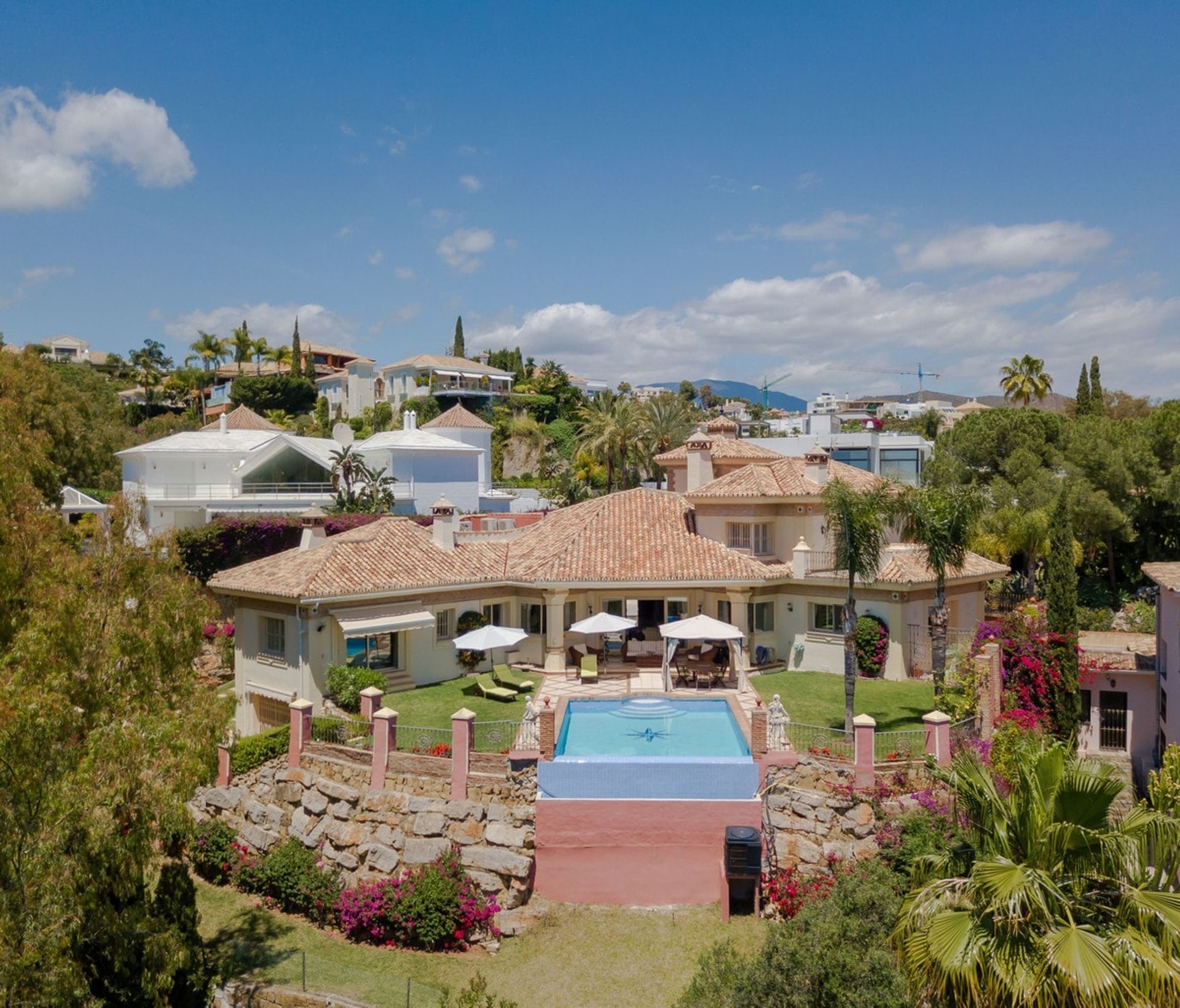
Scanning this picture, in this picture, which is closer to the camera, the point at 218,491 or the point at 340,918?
the point at 340,918

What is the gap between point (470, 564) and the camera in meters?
35.5

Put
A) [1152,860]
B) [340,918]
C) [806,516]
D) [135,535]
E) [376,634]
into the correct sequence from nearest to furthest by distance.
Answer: [1152,860] → [135,535] → [340,918] → [376,634] → [806,516]

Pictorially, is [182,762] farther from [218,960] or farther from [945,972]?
[945,972]

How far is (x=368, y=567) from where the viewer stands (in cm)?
3228

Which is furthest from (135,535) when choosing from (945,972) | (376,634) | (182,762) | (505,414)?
(505,414)

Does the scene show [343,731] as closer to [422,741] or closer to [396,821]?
[422,741]

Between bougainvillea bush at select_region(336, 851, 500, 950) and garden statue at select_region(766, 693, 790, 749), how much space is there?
8.65 m

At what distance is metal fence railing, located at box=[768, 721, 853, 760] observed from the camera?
23984 millimetres

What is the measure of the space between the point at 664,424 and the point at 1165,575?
144 feet

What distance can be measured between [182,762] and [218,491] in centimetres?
4756

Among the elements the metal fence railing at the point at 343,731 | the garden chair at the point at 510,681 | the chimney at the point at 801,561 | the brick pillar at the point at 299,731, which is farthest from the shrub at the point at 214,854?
the chimney at the point at 801,561

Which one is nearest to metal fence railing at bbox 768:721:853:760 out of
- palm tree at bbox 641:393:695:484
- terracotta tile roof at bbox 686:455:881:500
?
terracotta tile roof at bbox 686:455:881:500

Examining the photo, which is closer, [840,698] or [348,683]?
[348,683]

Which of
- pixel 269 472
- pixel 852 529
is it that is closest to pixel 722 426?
pixel 852 529
